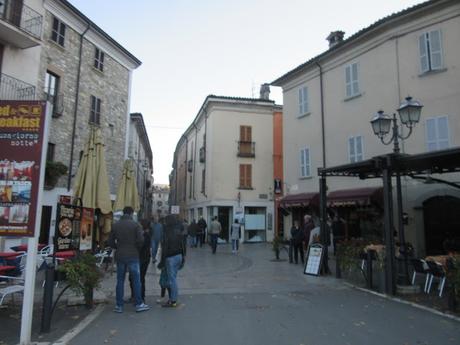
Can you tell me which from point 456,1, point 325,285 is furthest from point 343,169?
point 456,1

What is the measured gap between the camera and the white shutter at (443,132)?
14.3m

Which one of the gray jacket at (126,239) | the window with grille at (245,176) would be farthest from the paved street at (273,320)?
the window with grille at (245,176)

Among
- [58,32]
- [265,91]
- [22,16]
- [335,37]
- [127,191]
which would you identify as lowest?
[127,191]

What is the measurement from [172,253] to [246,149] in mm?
22608

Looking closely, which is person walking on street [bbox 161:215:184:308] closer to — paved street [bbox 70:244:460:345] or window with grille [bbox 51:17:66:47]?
paved street [bbox 70:244:460:345]

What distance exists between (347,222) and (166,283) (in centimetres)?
1215

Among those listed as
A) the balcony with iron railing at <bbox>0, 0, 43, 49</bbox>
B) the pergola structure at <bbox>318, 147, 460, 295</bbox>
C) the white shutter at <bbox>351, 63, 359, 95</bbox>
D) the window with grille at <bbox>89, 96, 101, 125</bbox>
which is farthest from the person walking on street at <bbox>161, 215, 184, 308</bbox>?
the window with grille at <bbox>89, 96, 101, 125</bbox>

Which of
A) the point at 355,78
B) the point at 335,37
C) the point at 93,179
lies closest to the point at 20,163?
the point at 93,179

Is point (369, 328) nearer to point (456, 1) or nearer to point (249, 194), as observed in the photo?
point (456, 1)

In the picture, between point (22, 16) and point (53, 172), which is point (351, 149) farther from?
point (22, 16)

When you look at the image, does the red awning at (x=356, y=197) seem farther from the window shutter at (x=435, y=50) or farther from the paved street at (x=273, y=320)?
the paved street at (x=273, y=320)

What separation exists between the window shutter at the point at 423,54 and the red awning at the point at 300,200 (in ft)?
23.7

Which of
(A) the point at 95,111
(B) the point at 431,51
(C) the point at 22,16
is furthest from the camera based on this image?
(A) the point at 95,111

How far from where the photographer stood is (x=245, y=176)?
29812 mm
